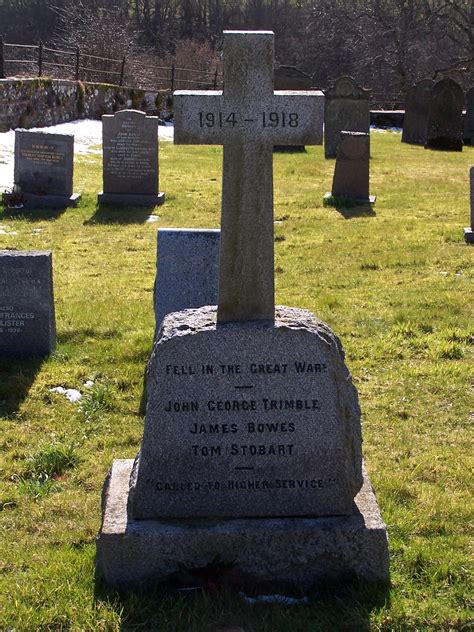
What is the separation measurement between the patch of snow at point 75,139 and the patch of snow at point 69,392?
9216 mm

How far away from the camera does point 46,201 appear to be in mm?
13812

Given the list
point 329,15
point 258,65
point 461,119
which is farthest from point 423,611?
point 329,15

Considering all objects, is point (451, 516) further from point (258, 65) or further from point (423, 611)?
point (258, 65)

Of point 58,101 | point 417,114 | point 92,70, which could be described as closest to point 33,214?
point 58,101

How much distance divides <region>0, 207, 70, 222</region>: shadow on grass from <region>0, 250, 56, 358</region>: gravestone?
260 inches

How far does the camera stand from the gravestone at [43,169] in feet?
44.6

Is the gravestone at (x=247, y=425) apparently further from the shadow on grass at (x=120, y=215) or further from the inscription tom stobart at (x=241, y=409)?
the shadow on grass at (x=120, y=215)

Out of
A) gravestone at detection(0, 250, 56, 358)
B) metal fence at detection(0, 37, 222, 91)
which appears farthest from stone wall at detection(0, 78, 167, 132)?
gravestone at detection(0, 250, 56, 358)

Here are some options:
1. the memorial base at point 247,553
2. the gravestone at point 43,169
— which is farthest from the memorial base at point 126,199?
the memorial base at point 247,553

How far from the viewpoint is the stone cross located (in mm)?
3643

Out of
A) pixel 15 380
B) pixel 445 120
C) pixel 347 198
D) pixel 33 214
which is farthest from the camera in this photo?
pixel 445 120

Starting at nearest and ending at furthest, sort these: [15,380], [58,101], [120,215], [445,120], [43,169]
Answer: [15,380]
[120,215]
[43,169]
[58,101]
[445,120]

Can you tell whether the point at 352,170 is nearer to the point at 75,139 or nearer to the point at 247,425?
the point at 75,139

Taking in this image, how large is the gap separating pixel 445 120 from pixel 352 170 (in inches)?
425
